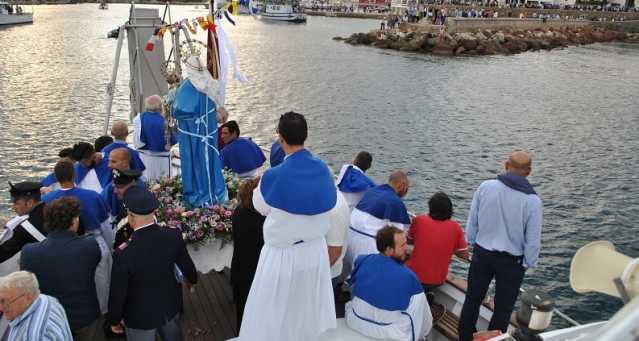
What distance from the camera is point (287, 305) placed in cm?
366

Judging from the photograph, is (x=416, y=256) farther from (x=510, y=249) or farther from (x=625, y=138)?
(x=625, y=138)

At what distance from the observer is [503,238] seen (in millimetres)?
4457

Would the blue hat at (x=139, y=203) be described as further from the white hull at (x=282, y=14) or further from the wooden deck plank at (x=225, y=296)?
the white hull at (x=282, y=14)

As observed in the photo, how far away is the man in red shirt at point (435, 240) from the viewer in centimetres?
491

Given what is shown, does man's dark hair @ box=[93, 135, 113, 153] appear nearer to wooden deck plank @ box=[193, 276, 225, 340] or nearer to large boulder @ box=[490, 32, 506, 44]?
wooden deck plank @ box=[193, 276, 225, 340]

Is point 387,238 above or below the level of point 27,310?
above

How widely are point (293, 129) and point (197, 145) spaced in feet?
7.27

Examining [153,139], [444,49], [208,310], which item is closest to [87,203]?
[208,310]

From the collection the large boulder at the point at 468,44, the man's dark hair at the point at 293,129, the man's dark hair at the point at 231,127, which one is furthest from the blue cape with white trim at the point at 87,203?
the large boulder at the point at 468,44

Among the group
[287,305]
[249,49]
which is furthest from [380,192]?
[249,49]

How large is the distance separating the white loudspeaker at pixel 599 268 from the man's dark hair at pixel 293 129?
6.43ft

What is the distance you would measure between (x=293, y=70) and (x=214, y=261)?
32693mm

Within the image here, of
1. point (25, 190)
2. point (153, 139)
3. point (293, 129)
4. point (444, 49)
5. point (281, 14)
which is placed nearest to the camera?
point (293, 129)

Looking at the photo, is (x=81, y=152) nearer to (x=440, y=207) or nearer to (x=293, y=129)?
(x=293, y=129)
